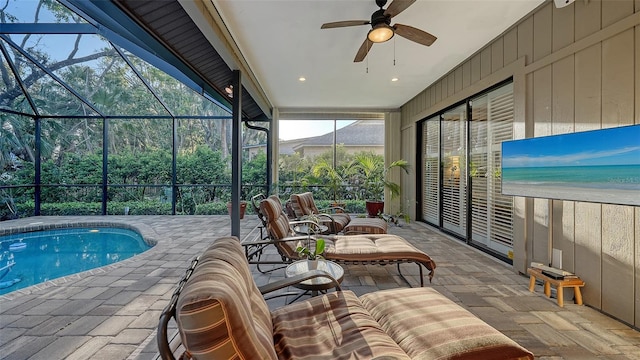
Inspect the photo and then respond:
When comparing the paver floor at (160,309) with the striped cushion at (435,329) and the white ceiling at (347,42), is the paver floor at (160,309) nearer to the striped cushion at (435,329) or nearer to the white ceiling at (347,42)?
the striped cushion at (435,329)

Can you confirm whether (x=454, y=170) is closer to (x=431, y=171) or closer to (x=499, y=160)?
(x=431, y=171)

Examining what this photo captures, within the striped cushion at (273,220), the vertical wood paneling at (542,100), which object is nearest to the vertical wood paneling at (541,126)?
the vertical wood paneling at (542,100)

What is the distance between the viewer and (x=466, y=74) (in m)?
4.42

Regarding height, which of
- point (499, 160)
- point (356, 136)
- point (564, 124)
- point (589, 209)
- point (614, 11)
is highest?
point (614, 11)

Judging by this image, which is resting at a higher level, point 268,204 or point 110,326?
point 268,204

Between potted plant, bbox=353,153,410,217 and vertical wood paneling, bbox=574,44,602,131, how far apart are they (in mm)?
3966

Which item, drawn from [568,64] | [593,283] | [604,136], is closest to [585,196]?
[604,136]

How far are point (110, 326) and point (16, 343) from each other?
21.1 inches

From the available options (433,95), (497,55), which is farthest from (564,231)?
(433,95)

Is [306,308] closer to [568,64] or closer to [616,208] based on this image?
[616,208]

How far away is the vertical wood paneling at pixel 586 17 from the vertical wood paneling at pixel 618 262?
1588 millimetres

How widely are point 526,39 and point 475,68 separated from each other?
1003 mm

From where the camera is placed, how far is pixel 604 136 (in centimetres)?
194

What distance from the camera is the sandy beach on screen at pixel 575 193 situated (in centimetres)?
180
